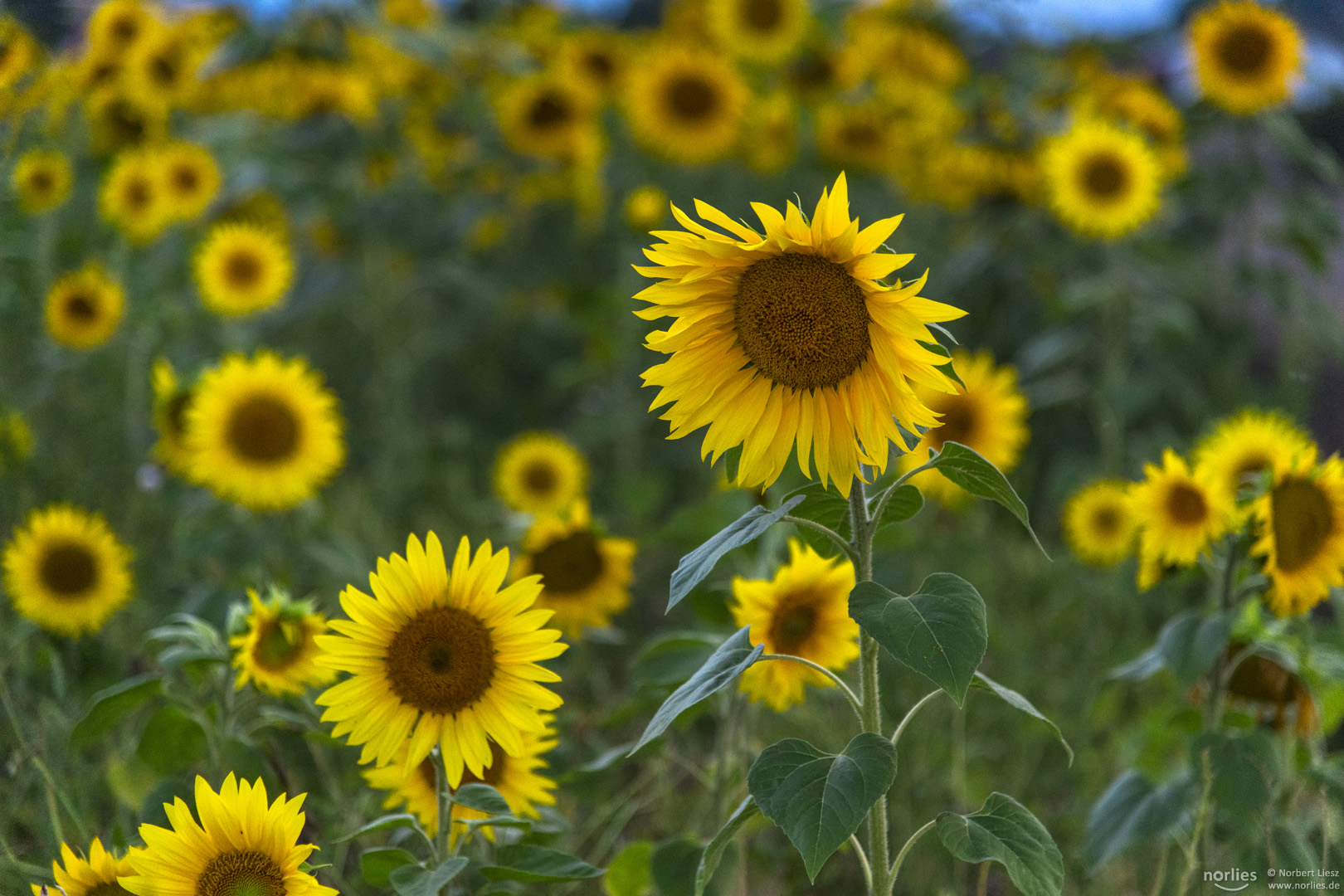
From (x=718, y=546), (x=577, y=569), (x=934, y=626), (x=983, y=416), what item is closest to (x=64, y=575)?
(x=577, y=569)

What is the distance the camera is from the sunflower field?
118cm

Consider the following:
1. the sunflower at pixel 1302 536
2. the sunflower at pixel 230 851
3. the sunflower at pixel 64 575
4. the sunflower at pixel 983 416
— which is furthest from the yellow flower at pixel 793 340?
the sunflower at pixel 64 575

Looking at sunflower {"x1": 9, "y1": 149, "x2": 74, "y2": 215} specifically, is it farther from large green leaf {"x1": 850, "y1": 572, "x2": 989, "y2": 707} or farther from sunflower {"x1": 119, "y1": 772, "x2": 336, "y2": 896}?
large green leaf {"x1": 850, "y1": 572, "x2": 989, "y2": 707}

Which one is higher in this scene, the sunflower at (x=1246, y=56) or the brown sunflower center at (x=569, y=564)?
the sunflower at (x=1246, y=56)

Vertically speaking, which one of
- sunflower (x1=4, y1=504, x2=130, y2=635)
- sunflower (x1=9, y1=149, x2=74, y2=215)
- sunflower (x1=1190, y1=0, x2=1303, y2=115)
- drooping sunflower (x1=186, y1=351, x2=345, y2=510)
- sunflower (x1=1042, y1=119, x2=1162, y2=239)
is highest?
sunflower (x1=1190, y1=0, x2=1303, y2=115)

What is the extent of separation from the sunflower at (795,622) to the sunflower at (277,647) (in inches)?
20.9

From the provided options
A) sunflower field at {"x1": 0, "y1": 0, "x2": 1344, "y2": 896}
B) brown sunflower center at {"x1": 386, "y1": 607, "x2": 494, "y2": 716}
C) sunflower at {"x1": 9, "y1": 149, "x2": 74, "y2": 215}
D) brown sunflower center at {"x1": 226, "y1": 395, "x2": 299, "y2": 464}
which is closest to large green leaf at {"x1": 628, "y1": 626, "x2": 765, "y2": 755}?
sunflower field at {"x1": 0, "y1": 0, "x2": 1344, "y2": 896}

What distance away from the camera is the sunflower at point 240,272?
2.91 m

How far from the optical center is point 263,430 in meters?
2.26

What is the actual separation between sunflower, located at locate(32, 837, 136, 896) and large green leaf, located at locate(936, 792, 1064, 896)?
81 cm

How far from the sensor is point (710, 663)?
119 centimetres

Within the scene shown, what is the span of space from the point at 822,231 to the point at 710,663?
43 cm

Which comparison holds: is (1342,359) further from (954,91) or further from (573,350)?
(573,350)

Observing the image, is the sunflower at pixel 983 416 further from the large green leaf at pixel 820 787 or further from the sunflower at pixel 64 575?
the sunflower at pixel 64 575
